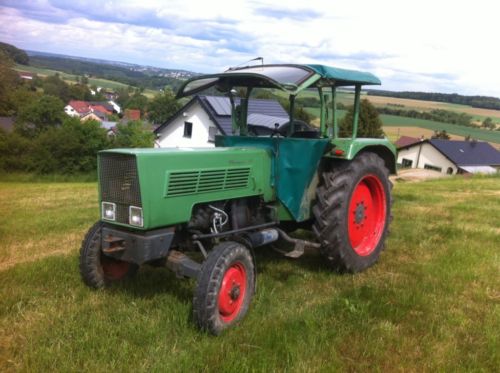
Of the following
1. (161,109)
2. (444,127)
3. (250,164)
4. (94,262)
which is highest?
(250,164)

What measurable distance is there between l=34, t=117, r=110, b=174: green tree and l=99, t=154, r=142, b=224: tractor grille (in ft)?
116

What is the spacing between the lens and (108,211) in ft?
12.4

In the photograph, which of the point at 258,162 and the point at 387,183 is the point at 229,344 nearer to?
the point at 258,162

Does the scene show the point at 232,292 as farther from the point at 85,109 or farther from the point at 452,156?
the point at 85,109

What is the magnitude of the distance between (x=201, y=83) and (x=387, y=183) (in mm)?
2462

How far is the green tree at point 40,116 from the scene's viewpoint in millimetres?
45875

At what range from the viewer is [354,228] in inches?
204

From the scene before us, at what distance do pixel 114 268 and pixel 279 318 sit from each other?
170cm

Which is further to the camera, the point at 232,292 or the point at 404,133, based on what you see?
the point at 404,133

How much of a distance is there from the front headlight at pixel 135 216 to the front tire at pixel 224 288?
23.1 inches

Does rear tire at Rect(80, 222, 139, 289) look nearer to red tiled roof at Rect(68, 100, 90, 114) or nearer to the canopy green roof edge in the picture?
the canopy green roof edge

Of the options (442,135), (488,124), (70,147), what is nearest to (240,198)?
(70,147)

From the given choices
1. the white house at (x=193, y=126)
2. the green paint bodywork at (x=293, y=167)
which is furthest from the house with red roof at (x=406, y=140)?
the green paint bodywork at (x=293, y=167)

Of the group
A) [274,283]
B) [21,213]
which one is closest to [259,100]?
[274,283]
